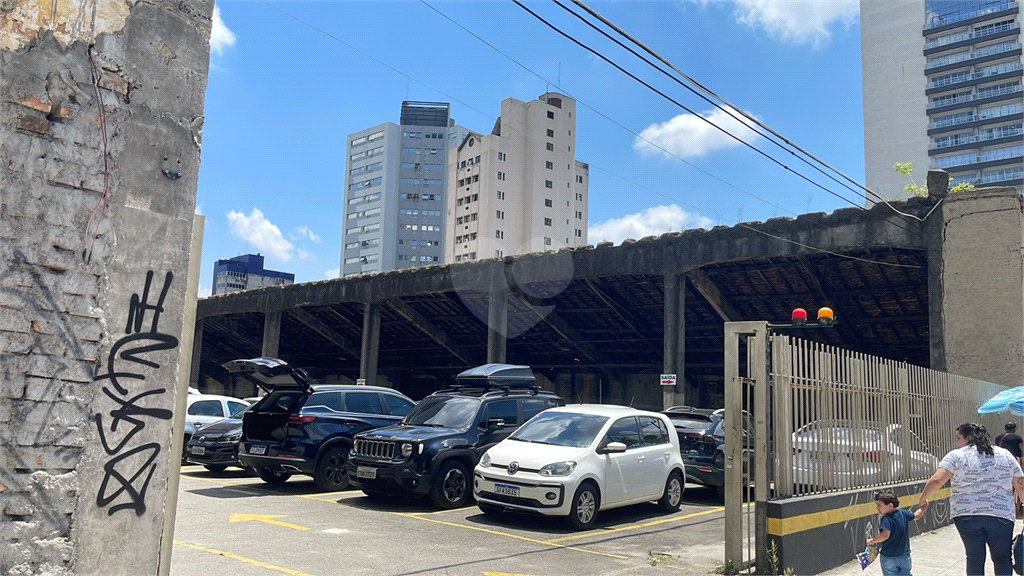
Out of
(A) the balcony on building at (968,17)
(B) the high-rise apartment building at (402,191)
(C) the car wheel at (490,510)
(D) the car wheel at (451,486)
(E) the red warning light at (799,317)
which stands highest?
(A) the balcony on building at (968,17)

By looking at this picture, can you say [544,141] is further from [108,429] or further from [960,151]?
[108,429]

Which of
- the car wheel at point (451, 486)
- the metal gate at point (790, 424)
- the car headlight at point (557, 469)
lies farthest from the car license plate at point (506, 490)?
the metal gate at point (790, 424)

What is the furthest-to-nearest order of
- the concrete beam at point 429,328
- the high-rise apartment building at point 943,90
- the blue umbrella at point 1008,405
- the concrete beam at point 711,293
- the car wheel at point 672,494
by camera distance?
the high-rise apartment building at point 943,90
the concrete beam at point 429,328
the concrete beam at point 711,293
the car wheel at point 672,494
the blue umbrella at point 1008,405

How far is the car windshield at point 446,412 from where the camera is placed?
12.1 m

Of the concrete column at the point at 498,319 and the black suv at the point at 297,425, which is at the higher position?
the concrete column at the point at 498,319

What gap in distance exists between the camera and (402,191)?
386 ft

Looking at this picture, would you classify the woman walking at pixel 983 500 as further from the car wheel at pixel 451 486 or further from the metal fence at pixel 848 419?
the car wheel at pixel 451 486

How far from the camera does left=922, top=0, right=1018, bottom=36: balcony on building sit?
277 feet

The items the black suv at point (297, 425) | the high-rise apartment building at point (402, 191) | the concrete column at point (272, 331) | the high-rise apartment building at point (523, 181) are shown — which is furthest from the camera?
the high-rise apartment building at point (402, 191)

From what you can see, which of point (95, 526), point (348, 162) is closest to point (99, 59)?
point (95, 526)

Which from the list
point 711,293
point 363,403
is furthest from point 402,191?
point 363,403

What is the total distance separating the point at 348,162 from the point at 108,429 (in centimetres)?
12840

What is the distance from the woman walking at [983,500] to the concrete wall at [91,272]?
5715 mm

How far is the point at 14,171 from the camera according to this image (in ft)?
12.2
